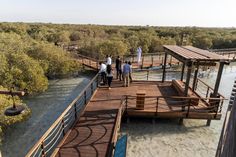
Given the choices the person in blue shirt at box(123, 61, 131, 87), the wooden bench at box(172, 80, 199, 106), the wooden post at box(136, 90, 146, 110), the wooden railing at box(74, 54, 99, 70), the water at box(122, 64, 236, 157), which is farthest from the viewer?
the wooden railing at box(74, 54, 99, 70)

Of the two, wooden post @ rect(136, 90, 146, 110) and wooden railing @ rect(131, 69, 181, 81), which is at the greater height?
wooden post @ rect(136, 90, 146, 110)

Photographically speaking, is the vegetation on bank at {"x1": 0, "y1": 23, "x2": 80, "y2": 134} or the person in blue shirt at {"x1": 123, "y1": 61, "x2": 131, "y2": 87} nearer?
the vegetation on bank at {"x1": 0, "y1": 23, "x2": 80, "y2": 134}

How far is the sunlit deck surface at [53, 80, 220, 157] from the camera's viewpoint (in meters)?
6.23

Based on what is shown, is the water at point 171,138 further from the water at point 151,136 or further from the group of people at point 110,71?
the group of people at point 110,71

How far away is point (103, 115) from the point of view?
842cm

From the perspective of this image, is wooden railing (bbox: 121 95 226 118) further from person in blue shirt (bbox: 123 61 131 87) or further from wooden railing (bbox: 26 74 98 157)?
wooden railing (bbox: 26 74 98 157)

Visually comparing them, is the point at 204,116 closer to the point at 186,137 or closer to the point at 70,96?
the point at 186,137

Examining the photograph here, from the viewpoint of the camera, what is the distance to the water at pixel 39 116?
8795mm

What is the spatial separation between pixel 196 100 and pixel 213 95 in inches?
32.2

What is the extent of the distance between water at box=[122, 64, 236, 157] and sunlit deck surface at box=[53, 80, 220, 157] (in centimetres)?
69

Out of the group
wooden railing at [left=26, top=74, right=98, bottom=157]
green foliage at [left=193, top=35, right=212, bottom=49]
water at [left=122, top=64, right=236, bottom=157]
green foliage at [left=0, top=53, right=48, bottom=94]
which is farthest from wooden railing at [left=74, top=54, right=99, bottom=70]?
green foliage at [left=193, top=35, right=212, bottom=49]

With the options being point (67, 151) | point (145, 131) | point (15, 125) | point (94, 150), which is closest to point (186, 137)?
point (145, 131)

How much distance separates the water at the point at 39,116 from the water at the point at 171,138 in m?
4.24

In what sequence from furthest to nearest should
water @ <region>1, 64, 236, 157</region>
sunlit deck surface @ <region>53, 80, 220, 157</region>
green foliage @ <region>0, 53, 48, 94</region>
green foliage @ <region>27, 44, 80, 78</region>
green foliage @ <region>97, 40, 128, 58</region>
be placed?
green foliage @ <region>97, 40, 128, 58</region> < green foliage @ <region>27, 44, 80, 78</region> < green foliage @ <region>0, 53, 48, 94</region> < water @ <region>1, 64, 236, 157</region> < sunlit deck surface @ <region>53, 80, 220, 157</region>
